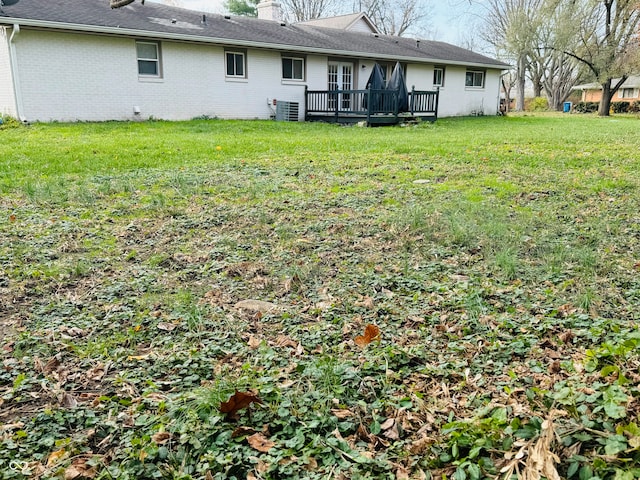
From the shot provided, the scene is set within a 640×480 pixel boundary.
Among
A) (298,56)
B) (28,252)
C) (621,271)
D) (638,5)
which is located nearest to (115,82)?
(298,56)

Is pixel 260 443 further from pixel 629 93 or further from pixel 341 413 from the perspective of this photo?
pixel 629 93

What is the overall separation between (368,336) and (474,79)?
25466 mm

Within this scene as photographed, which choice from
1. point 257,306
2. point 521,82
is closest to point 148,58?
point 257,306

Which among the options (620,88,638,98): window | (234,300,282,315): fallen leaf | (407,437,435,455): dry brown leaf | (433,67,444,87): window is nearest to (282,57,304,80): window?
(433,67,444,87): window

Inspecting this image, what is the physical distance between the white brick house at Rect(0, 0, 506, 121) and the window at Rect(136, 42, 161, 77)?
0.03 m

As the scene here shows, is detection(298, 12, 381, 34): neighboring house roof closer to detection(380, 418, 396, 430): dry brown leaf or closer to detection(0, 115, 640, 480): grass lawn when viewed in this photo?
detection(0, 115, 640, 480): grass lawn

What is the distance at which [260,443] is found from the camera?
74.3 inches

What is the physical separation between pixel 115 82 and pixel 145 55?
134 centimetres

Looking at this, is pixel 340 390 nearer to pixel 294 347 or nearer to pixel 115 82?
pixel 294 347

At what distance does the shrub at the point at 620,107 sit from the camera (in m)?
36.3

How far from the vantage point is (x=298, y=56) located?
1884 cm

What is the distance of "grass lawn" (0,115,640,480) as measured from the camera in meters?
1.80

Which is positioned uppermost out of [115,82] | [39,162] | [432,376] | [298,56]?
[298,56]

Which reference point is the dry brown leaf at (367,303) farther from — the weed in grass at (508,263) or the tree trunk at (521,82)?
the tree trunk at (521,82)
